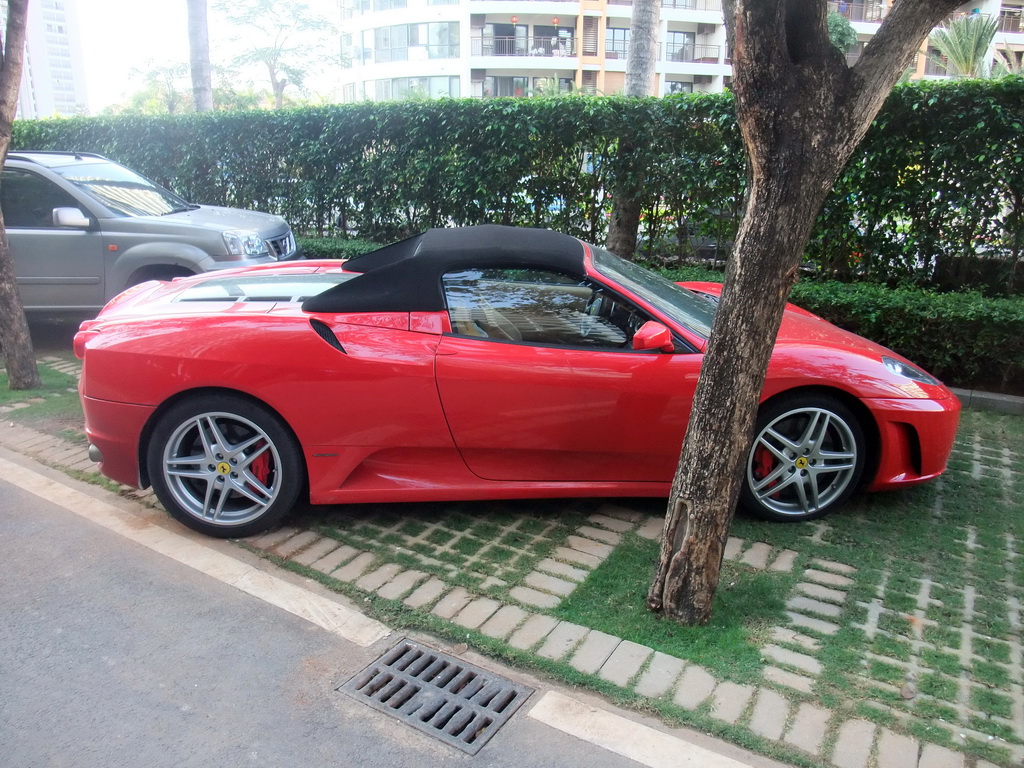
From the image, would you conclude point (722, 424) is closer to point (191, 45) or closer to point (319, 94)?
point (191, 45)

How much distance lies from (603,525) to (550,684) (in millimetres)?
1304

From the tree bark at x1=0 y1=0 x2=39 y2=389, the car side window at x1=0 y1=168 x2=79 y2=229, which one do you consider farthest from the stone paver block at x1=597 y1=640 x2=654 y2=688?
the car side window at x1=0 y1=168 x2=79 y2=229

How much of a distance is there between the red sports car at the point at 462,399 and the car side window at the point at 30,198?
4461 millimetres

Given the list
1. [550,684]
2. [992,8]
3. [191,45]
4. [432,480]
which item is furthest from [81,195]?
[992,8]

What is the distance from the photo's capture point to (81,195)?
7.84 meters

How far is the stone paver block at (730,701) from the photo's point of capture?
2818 millimetres

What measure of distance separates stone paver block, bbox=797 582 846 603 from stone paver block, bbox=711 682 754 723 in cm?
79

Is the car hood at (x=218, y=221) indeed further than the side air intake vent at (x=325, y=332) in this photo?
Yes

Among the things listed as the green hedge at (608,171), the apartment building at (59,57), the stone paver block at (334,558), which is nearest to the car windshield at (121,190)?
the green hedge at (608,171)

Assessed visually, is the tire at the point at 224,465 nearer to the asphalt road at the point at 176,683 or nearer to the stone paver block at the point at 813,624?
the asphalt road at the point at 176,683

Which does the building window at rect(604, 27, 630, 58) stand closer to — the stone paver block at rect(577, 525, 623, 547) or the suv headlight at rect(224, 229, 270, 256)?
the suv headlight at rect(224, 229, 270, 256)

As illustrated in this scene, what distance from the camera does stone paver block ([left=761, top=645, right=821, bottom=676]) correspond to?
307 centimetres

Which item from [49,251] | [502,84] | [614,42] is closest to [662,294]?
[49,251]

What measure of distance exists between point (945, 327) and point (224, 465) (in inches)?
213
